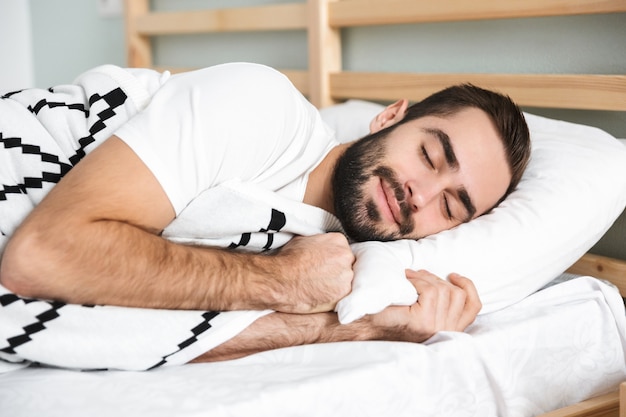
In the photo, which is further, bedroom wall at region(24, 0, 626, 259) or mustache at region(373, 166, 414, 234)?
bedroom wall at region(24, 0, 626, 259)

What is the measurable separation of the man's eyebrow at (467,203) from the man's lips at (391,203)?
0.11 m

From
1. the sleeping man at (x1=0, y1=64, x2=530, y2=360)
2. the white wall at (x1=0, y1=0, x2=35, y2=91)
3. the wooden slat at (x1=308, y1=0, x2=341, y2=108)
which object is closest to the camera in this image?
the sleeping man at (x1=0, y1=64, x2=530, y2=360)

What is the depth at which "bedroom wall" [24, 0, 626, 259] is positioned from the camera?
58.3 inches

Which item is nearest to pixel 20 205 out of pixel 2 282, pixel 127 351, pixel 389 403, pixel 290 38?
pixel 2 282

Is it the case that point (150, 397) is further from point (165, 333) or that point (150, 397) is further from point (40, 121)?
point (40, 121)

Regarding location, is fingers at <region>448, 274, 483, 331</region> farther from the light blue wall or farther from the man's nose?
the light blue wall

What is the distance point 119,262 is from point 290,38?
1.31 meters

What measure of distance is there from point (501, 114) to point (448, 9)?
37cm

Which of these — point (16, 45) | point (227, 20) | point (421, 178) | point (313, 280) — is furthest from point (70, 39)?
point (313, 280)

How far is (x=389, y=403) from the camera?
39.7 inches

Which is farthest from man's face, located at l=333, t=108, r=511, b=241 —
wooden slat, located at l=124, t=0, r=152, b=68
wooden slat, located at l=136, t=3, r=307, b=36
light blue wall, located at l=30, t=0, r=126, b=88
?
light blue wall, located at l=30, t=0, r=126, b=88

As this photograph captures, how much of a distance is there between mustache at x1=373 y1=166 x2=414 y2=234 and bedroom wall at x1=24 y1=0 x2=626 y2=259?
485 millimetres

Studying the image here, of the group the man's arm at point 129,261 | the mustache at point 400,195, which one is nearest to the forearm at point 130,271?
the man's arm at point 129,261

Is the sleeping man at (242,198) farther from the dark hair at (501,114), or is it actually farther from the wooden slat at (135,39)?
the wooden slat at (135,39)
